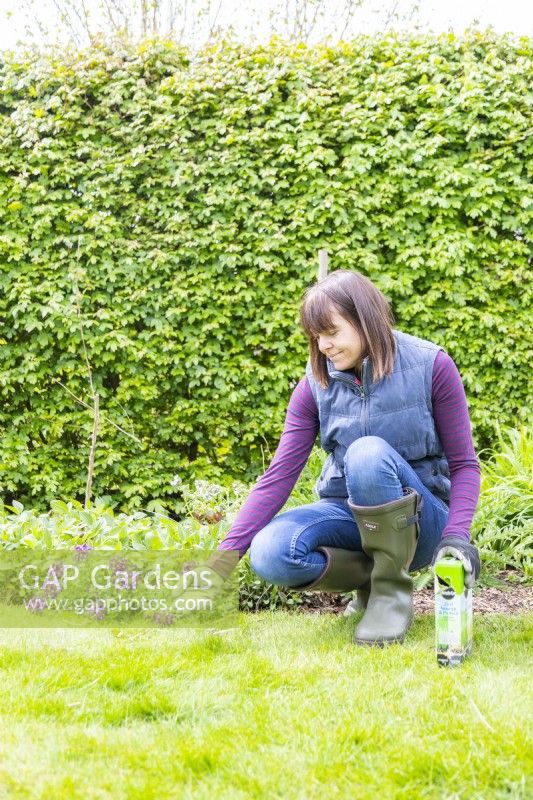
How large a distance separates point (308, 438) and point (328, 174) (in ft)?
9.00

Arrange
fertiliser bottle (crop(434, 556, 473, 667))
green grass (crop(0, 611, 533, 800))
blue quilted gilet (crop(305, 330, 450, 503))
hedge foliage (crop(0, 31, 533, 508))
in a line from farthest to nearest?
hedge foliage (crop(0, 31, 533, 508)) < blue quilted gilet (crop(305, 330, 450, 503)) < fertiliser bottle (crop(434, 556, 473, 667)) < green grass (crop(0, 611, 533, 800))

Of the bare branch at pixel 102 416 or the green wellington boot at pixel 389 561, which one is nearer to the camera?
the green wellington boot at pixel 389 561

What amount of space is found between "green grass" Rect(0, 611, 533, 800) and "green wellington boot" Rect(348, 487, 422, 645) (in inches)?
3.0

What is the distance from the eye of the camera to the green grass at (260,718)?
146cm

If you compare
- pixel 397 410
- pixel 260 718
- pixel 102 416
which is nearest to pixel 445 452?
pixel 397 410

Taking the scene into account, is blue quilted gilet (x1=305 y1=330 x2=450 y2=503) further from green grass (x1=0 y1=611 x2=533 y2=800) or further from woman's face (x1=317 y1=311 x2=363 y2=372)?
green grass (x1=0 y1=611 x2=533 y2=800)

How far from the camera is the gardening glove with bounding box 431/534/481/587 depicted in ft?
6.95

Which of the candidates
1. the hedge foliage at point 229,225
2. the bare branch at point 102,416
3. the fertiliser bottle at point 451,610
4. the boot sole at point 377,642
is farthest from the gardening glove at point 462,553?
the bare branch at point 102,416

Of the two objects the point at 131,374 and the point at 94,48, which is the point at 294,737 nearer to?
the point at 131,374

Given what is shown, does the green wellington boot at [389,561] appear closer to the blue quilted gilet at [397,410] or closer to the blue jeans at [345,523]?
the blue jeans at [345,523]

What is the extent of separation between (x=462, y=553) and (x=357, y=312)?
0.74 meters

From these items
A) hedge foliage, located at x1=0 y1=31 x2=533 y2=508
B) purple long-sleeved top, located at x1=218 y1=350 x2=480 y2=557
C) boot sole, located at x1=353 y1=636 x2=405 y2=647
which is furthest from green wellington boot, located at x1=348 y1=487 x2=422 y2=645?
hedge foliage, located at x1=0 y1=31 x2=533 y2=508

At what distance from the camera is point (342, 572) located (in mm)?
2512

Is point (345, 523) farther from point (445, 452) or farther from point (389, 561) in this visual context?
point (445, 452)
